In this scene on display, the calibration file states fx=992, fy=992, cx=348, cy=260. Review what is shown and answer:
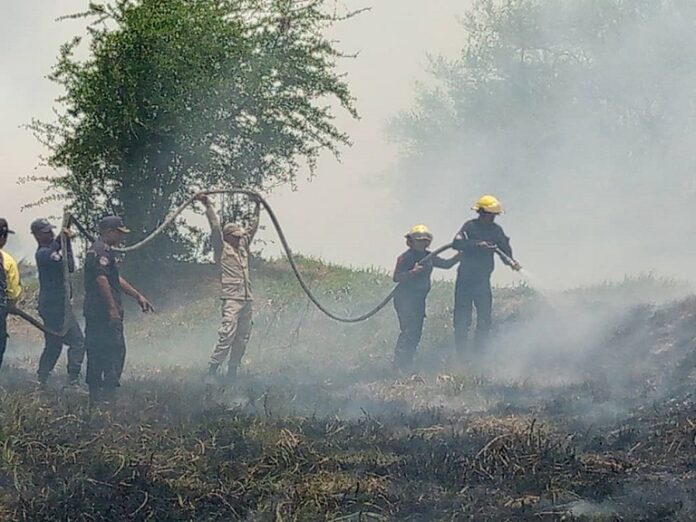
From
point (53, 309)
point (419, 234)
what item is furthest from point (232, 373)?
point (419, 234)

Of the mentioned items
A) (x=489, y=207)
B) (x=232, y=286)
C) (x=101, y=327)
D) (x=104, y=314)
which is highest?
(x=489, y=207)

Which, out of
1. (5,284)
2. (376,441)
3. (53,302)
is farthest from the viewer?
(53,302)

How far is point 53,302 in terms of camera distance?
9.70 metres

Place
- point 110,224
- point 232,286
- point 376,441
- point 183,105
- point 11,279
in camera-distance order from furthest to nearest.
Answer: point 183,105
point 232,286
point 11,279
point 110,224
point 376,441

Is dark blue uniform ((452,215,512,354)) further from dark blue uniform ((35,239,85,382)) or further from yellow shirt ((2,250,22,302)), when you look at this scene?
yellow shirt ((2,250,22,302))

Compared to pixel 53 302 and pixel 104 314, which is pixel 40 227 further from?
pixel 104 314

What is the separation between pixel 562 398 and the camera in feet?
28.6

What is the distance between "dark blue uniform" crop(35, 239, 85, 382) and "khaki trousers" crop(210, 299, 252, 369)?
1380 mm

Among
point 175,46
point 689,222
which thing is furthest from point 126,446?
point 689,222

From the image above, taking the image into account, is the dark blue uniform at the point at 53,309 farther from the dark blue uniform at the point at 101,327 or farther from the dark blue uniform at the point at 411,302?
the dark blue uniform at the point at 411,302

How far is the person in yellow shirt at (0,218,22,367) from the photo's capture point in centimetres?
875

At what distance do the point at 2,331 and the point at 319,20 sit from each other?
1017cm

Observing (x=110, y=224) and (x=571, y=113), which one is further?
(x=571, y=113)

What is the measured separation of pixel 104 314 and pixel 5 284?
41.2 inches
